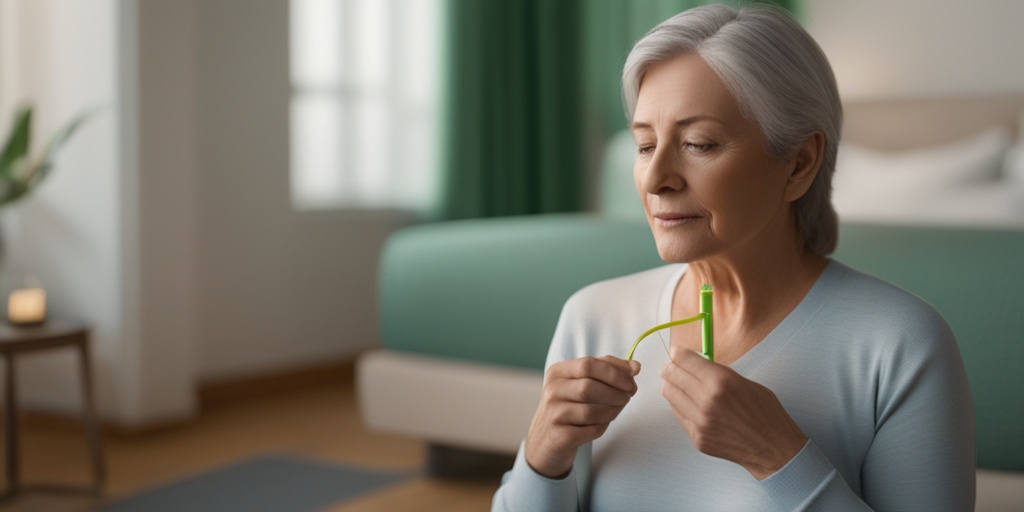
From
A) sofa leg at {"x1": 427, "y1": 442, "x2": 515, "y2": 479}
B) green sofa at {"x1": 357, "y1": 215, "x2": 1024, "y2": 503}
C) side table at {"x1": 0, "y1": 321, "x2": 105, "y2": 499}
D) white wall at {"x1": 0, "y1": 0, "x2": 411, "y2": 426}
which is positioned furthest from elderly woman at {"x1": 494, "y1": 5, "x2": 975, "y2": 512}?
white wall at {"x1": 0, "y1": 0, "x2": 411, "y2": 426}

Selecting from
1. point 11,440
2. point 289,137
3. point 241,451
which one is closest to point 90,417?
point 11,440

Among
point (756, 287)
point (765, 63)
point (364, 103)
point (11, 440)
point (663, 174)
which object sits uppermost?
point (364, 103)

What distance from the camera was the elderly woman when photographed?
105 cm

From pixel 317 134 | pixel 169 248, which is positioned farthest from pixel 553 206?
pixel 169 248

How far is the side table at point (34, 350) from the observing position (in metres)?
2.71

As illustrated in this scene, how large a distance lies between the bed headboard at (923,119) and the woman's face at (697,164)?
330 cm

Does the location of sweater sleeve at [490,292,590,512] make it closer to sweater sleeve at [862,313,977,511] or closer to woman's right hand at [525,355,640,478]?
woman's right hand at [525,355,640,478]

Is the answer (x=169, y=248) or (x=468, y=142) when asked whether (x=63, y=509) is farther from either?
(x=468, y=142)

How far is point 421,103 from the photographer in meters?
4.79

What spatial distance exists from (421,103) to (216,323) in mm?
1383

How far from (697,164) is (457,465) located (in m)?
2.01

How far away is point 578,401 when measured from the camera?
1.10 m

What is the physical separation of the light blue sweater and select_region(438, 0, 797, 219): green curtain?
3449 millimetres

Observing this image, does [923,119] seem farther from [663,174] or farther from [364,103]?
[663,174]
